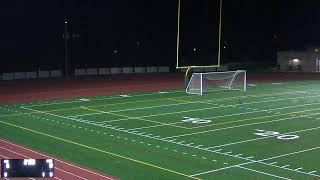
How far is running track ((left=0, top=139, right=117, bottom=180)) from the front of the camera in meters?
11.9

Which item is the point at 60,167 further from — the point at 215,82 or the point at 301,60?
the point at 301,60

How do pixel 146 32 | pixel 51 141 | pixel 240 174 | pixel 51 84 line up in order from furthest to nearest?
pixel 146 32 → pixel 51 84 → pixel 51 141 → pixel 240 174

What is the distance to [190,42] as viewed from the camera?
59.0m

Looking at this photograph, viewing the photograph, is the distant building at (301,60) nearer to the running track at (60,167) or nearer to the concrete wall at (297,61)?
the concrete wall at (297,61)

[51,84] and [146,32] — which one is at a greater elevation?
[146,32]

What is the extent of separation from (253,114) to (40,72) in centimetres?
2889

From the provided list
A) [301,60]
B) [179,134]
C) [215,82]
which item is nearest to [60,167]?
[179,134]

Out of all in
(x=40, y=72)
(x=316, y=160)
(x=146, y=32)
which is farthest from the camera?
(x=146, y=32)

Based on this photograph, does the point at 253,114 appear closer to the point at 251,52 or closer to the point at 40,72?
the point at 40,72

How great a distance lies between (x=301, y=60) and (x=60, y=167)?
144 ft

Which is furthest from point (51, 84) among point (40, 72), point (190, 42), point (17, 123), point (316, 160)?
point (316, 160)

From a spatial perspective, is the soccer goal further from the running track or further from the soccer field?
the running track

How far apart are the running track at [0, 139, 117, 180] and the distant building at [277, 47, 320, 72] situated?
41.2 m

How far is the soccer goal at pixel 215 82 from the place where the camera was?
31045 mm
